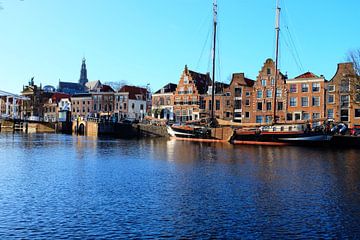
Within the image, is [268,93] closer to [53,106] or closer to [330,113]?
[330,113]

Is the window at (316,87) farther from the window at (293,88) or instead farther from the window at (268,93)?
the window at (268,93)

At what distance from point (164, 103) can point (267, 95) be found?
2897 centimetres

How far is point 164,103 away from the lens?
95.6 m

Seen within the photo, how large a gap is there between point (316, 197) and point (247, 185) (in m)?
3.91

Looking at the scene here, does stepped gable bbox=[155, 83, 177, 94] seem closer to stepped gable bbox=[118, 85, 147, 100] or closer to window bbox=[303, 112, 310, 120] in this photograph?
stepped gable bbox=[118, 85, 147, 100]

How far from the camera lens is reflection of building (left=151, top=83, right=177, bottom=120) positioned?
306ft

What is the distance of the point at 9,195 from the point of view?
685 inches

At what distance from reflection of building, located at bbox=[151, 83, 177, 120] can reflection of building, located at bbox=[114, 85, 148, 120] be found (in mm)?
8906

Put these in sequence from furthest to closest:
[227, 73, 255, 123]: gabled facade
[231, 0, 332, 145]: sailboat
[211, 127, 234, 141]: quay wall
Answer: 1. [227, 73, 255, 123]: gabled facade
2. [211, 127, 234, 141]: quay wall
3. [231, 0, 332, 145]: sailboat

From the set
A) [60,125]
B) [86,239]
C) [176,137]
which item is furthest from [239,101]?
[86,239]

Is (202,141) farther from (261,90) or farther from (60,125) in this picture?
(60,125)

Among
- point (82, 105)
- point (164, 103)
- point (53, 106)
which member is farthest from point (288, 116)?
point (53, 106)

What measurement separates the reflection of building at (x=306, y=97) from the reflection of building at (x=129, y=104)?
146 ft

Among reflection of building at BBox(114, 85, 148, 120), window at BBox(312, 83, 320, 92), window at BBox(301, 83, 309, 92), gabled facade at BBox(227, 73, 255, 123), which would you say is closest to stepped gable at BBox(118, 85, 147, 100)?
reflection of building at BBox(114, 85, 148, 120)
